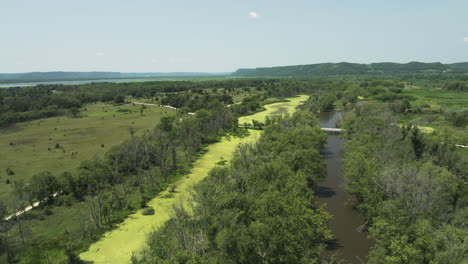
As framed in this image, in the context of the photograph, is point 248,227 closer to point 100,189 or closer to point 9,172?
point 100,189

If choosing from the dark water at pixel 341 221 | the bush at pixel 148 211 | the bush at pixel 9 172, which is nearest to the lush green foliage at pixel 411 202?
the dark water at pixel 341 221

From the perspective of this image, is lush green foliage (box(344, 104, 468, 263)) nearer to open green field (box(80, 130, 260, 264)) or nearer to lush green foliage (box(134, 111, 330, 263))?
lush green foliage (box(134, 111, 330, 263))

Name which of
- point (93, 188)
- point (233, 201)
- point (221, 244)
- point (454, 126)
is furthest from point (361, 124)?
point (93, 188)

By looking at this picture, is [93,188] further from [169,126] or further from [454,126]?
[454,126]

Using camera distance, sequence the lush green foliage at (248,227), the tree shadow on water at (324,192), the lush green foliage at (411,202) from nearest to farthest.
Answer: the lush green foliage at (411,202), the lush green foliage at (248,227), the tree shadow on water at (324,192)

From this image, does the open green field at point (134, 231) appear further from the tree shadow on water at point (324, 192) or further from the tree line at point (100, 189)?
the tree shadow on water at point (324, 192)

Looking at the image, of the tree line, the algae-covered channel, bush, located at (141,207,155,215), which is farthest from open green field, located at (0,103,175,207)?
bush, located at (141,207,155,215)
